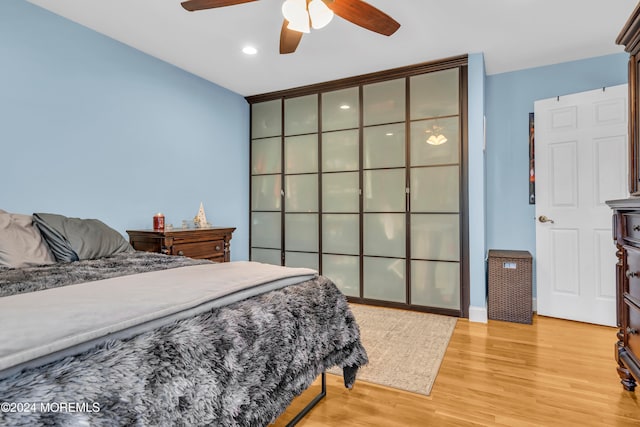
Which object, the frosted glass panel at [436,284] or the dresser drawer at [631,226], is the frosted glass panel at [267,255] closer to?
the frosted glass panel at [436,284]

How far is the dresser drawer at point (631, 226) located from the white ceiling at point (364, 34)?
63.3 inches

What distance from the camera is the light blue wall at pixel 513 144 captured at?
3561 mm

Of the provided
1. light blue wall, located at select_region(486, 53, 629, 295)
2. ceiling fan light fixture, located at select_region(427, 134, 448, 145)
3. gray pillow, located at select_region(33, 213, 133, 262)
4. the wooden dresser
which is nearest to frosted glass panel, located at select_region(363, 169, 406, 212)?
ceiling fan light fixture, located at select_region(427, 134, 448, 145)

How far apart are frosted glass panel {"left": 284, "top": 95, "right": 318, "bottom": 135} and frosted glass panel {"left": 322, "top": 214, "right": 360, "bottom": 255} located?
109 cm

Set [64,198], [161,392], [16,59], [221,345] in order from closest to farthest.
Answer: [161,392] < [221,345] < [16,59] < [64,198]

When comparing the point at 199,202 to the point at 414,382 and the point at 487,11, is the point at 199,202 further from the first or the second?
the point at 487,11

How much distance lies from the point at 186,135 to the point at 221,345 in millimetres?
3122

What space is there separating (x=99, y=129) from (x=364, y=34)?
2325 mm

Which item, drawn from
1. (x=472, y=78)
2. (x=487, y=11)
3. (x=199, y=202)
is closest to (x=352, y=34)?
(x=487, y=11)

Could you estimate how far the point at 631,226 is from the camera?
1.84 m

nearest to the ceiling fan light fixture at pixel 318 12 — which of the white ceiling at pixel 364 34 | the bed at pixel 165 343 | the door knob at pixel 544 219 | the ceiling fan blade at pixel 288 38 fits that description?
the ceiling fan blade at pixel 288 38

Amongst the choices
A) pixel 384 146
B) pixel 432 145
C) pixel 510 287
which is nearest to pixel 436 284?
pixel 510 287

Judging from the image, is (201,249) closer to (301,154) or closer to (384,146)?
(301,154)

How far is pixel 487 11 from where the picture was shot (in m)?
2.56
